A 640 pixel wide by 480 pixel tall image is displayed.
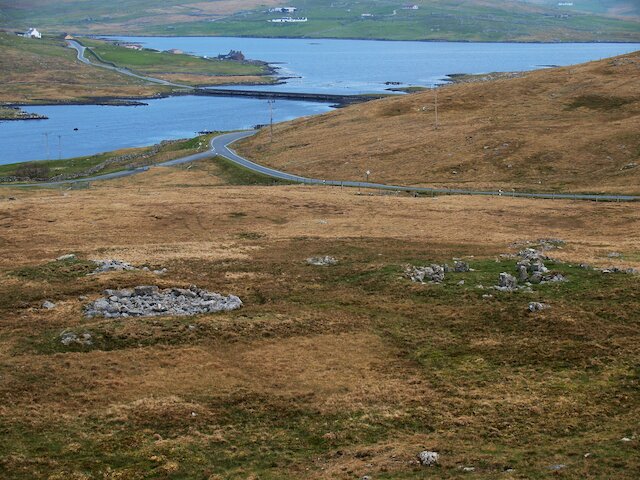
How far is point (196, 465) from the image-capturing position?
29.7m

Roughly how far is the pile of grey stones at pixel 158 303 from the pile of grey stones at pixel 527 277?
53.4 ft

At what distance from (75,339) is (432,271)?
23.5 meters

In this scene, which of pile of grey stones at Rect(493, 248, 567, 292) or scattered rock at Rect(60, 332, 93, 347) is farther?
pile of grey stones at Rect(493, 248, 567, 292)

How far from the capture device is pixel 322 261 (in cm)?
5938

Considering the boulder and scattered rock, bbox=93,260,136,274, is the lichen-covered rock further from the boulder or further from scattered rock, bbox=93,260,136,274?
the boulder

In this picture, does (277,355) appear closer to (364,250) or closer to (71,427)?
(71,427)

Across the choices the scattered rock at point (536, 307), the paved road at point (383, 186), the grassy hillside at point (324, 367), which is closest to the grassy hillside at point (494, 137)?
the paved road at point (383, 186)

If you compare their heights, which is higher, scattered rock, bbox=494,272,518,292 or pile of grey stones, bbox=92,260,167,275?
scattered rock, bbox=494,272,518,292

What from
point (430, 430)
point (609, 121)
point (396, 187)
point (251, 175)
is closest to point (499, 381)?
point (430, 430)

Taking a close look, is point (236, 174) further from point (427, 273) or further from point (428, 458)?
point (428, 458)

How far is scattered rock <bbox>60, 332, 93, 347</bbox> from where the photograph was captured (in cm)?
4191

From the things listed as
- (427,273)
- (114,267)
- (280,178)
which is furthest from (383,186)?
(114,267)

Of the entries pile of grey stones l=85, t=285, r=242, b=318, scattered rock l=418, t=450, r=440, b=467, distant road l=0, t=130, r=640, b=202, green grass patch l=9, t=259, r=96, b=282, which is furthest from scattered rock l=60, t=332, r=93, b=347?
distant road l=0, t=130, r=640, b=202

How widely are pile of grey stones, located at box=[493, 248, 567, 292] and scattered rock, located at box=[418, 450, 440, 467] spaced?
21585 mm
